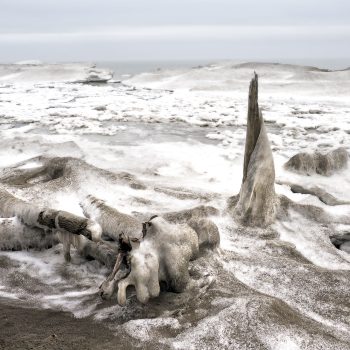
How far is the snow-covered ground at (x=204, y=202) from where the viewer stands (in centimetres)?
436

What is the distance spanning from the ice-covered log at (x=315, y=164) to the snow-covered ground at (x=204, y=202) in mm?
227

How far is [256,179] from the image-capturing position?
7395mm

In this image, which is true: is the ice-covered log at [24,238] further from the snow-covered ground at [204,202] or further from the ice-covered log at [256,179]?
the ice-covered log at [256,179]

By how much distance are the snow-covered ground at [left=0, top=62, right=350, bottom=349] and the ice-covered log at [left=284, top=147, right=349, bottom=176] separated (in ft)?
0.74

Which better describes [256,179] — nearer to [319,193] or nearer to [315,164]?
[319,193]

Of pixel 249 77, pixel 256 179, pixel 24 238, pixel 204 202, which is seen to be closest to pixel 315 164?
pixel 256 179

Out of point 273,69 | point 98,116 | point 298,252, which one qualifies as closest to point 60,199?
point 298,252

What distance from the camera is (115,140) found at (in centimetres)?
1401

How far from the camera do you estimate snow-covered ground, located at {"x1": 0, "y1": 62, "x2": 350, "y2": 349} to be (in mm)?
4363

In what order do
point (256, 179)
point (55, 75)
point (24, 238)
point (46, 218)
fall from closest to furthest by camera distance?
point (46, 218)
point (24, 238)
point (256, 179)
point (55, 75)

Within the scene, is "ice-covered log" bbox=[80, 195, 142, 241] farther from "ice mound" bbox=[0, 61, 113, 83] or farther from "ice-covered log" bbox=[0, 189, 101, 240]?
"ice mound" bbox=[0, 61, 113, 83]

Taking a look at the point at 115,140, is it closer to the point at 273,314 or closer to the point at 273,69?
the point at 273,314

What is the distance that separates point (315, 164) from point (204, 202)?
3.52 meters

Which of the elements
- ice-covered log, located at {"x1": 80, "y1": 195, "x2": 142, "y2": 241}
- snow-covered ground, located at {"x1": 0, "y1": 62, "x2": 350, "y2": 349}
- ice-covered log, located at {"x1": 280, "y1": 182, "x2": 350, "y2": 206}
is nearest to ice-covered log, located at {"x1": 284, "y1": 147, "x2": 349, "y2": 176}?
snow-covered ground, located at {"x1": 0, "y1": 62, "x2": 350, "y2": 349}
